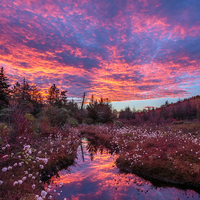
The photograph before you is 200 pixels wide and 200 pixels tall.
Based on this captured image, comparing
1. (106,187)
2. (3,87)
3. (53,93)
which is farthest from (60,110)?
(53,93)

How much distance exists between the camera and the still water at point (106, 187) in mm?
5230

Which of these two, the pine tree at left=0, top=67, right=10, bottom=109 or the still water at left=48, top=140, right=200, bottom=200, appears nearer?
the still water at left=48, top=140, right=200, bottom=200

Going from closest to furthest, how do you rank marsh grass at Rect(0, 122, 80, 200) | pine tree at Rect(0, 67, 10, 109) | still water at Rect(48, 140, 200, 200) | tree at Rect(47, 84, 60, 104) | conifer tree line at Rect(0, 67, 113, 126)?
marsh grass at Rect(0, 122, 80, 200), still water at Rect(48, 140, 200, 200), conifer tree line at Rect(0, 67, 113, 126), pine tree at Rect(0, 67, 10, 109), tree at Rect(47, 84, 60, 104)

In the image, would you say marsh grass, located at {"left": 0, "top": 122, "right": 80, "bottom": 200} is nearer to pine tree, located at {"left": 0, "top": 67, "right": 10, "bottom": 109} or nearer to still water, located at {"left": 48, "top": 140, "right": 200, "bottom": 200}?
still water, located at {"left": 48, "top": 140, "right": 200, "bottom": 200}

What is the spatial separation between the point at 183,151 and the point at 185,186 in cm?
258

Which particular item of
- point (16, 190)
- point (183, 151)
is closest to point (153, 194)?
point (183, 151)

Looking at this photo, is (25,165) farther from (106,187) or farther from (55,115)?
(55,115)

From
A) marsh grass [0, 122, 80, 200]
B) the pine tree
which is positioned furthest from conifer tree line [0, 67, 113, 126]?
marsh grass [0, 122, 80, 200]

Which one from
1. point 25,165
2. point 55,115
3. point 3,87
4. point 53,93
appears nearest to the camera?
point 25,165

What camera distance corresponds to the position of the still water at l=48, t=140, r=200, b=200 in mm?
5230

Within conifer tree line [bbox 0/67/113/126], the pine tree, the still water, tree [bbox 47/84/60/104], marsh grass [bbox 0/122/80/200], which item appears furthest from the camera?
tree [bbox 47/84/60/104]

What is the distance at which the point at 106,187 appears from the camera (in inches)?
231

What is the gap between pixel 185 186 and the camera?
5.84 metres

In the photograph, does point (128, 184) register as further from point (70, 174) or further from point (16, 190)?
point (16, 190)
